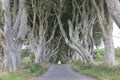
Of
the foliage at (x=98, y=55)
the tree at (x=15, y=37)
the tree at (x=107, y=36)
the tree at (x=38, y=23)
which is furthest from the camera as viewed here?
the foliage at (x=98, y=55)

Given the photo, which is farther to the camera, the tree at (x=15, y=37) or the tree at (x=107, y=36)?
the tree at (x=107, y=36)

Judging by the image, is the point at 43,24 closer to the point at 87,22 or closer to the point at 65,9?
the point at 65,9

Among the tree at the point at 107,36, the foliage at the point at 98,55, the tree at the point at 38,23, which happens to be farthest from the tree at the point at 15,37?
the foliage at the point at 98,55

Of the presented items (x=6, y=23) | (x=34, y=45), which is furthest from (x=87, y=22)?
(x=6, y=23)

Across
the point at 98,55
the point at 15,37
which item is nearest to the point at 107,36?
the point at 15,37

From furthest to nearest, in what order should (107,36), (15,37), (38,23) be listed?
(38,23), (107,36), (15,37)

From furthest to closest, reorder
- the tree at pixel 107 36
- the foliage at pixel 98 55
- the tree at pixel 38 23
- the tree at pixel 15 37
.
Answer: the foliage at pixel 98 55 < the tree at pixel 38 23 < the tree at pixel 107 36 < the tree at pixel 15 37

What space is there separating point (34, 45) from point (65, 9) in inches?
259

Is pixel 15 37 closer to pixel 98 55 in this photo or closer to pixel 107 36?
pixel 107 36

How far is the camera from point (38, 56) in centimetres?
3919

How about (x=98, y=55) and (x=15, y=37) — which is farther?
(x=98, y=55)

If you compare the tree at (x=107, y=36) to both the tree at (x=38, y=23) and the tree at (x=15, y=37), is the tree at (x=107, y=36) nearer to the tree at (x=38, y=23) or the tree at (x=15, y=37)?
the tree at (x=15, y=37)

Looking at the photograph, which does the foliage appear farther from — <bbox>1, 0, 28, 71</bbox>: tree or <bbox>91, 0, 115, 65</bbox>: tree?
<bbox>1, 0, 28, 71</bbox>: tree

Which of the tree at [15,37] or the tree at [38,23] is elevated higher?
the tree at [38,23]
